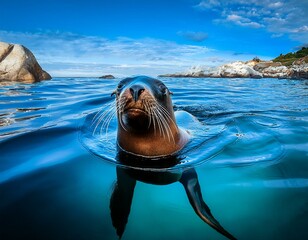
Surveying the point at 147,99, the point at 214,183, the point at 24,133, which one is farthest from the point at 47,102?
the point at 214,183

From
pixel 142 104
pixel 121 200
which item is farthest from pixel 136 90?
pixel 121 200

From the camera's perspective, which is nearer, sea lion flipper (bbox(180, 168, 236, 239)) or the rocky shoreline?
sea lion flipper (bbox(180, 168, 236, 239))

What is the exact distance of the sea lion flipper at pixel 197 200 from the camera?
1.99 meters

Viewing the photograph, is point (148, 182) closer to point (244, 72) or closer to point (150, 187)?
point (150, 187)

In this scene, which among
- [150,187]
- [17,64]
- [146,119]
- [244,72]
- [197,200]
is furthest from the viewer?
[244,72]

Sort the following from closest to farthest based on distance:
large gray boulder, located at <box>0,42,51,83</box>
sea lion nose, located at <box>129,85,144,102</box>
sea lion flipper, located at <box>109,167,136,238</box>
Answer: sea lion flipper, located at <box>109,167,136,238</box> < sea lion nose, located at <box>129,85,144,102</box> < large gray boulder, located at <box>0,42,51,83</box>

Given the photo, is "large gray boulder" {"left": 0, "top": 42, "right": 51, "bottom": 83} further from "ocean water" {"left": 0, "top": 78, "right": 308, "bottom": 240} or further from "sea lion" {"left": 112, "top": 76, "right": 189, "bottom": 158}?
"sea lion" {"left": 112, "top": 76, "right": 189, "bottom": 158}

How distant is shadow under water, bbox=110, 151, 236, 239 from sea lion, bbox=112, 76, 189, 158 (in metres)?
0.14

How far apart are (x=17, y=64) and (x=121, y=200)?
15.1 meters

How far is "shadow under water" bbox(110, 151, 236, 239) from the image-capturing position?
2.11 m

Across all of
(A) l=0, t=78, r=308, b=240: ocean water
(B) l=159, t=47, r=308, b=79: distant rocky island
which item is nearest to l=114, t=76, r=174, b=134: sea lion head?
(A) l=0, t=78, r=308, b=240: ocean water

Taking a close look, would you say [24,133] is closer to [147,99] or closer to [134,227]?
[147,99]

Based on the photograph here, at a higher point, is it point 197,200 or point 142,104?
point 142,104

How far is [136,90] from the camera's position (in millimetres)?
2758
